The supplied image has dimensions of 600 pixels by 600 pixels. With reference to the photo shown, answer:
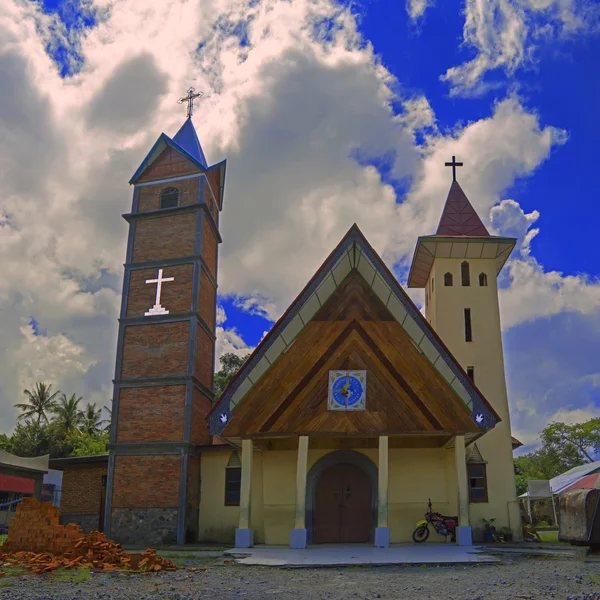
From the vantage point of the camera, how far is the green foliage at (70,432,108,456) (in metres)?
47.7

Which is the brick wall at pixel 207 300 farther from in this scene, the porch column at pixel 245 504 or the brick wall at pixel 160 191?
the porch column at pixel 245 504

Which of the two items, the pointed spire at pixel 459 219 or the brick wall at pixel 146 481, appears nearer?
the brick wall at pixel 146 481

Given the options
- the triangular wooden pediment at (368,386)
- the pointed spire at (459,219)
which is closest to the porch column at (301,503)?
the triangular wooden pediment at (368,386)

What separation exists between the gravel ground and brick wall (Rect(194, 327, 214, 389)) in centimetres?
1075

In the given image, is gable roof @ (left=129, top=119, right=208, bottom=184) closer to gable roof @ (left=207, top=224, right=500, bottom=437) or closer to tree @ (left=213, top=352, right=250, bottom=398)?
gable roof @ (left=207, top=224, right=500, bottom=437)

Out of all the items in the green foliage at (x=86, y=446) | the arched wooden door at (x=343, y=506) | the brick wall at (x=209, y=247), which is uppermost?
the brick wall at (x=209, y=247)

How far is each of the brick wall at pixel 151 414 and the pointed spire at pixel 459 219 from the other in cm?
1134

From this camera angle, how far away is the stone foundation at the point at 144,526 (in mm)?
20406

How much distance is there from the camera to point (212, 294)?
25.2 meters

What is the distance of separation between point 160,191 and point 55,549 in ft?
49.5

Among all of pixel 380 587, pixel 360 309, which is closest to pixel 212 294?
pixel 360 309

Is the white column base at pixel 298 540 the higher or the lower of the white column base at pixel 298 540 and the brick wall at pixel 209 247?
the lower

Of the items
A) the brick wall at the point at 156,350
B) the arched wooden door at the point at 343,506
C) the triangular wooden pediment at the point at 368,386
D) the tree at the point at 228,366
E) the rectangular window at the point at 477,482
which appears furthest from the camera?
the tree at the point at 228,366

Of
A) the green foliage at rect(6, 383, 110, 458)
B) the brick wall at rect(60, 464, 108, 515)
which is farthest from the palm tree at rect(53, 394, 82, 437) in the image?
the brick wall at rect(60, 464, 108, 515)
